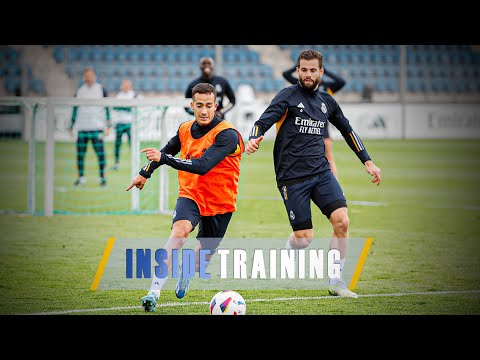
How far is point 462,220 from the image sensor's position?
1151 cm

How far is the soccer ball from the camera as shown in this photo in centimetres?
576

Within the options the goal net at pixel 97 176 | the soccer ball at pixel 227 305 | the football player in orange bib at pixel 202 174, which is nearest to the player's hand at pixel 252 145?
the football player in orange bib at pixel 202 174

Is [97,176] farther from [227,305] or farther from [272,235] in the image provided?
[227,305]

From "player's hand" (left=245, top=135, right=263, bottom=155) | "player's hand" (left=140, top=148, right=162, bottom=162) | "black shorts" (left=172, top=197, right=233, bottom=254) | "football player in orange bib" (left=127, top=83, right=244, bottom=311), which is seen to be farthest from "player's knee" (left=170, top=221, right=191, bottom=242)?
"player's hand" (left=245, top=135, right=263, bottom=155)

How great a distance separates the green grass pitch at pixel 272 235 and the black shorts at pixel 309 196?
617 mm

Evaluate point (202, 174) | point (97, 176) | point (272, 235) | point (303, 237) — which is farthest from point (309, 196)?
point (97, 176)

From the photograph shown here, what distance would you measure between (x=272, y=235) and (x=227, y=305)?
433 centimetres

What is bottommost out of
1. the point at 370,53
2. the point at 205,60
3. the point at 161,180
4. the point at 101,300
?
the point at 101,300

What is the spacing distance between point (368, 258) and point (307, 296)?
6.76 ft

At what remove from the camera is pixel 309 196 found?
695 centimetres

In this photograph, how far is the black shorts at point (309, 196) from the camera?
684 cm

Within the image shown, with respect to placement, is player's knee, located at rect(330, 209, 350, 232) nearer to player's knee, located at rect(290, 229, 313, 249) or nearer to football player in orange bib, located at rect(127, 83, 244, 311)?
player's knee, located at rect(290, 229, 313, 249)

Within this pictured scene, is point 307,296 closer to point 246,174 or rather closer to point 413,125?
point 246,174

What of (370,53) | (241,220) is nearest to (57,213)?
(241,220)
